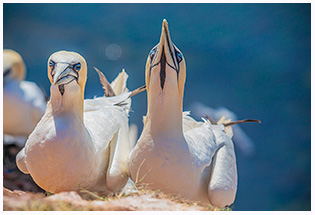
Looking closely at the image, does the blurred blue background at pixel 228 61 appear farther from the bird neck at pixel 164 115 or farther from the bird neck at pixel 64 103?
the bird neck at pixel 64 103

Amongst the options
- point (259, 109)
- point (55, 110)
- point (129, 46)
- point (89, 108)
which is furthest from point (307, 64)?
point (55, 110)

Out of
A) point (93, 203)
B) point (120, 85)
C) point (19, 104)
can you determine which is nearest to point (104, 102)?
point (120, 85)

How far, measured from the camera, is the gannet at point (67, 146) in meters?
2.01

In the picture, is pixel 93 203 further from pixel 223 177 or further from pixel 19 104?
pixel 19 104

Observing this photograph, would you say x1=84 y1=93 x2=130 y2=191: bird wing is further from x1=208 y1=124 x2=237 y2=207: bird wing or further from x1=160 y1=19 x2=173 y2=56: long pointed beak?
x1=160 y1=19 x2=173 y2=56: long pointed beak

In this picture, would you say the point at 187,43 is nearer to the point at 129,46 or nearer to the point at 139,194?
the point at 129,46

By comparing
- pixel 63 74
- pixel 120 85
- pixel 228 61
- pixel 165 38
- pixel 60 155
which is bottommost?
pixel 60 155

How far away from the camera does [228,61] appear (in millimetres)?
7602

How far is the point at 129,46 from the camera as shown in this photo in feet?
25.3

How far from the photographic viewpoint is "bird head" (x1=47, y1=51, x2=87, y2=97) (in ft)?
6.47

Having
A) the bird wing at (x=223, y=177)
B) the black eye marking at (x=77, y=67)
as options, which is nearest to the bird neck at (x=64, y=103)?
the black eye marking at (x=77, y=67)

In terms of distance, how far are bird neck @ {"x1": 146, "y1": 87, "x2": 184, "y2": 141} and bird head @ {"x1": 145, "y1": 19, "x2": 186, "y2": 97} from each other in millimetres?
36

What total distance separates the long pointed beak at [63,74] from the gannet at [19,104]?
10.9ft

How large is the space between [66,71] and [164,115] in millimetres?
613
